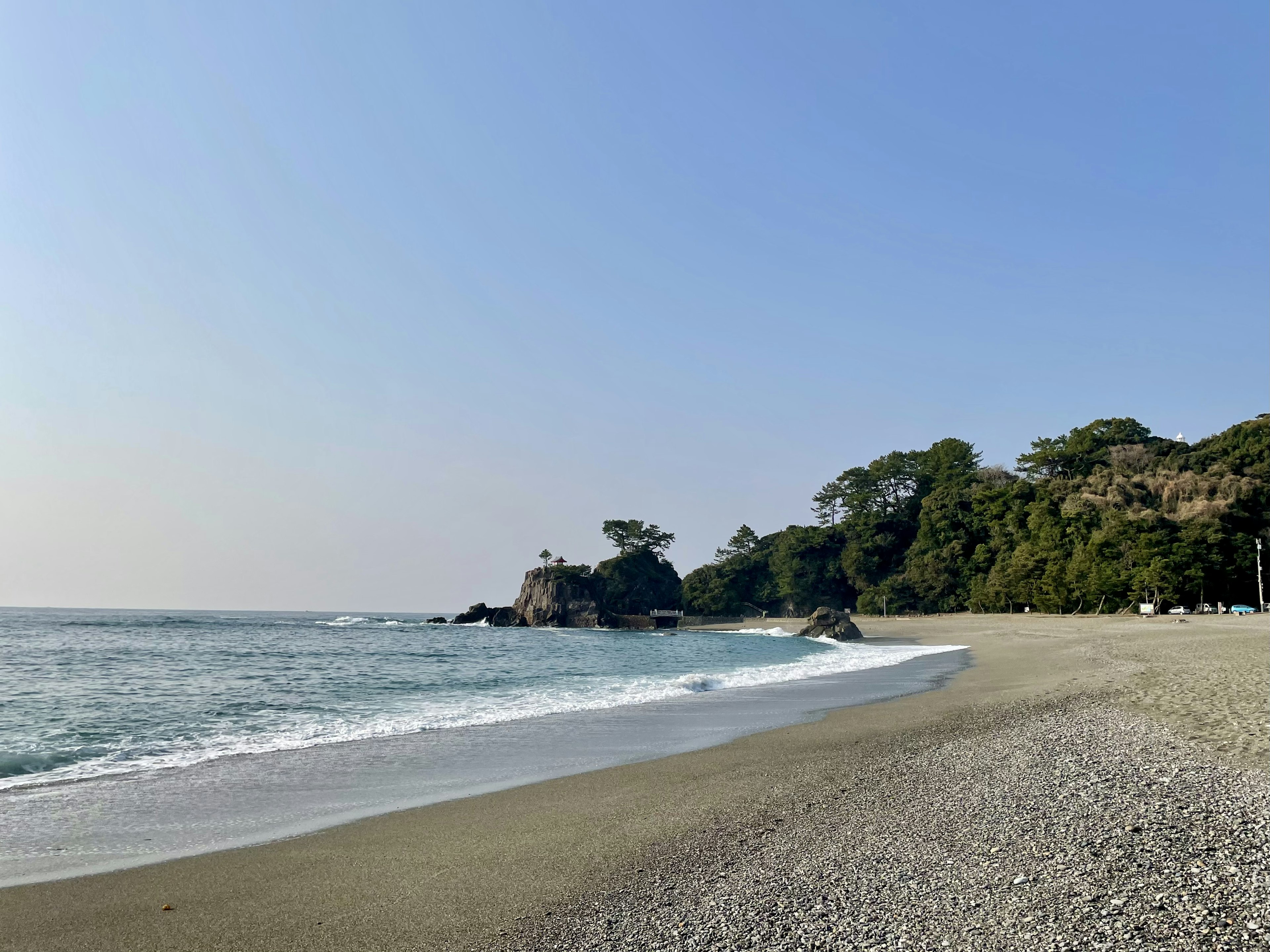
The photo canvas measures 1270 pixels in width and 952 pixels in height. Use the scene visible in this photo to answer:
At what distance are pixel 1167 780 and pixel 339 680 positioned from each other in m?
22.0

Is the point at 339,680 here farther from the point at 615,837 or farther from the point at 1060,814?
the point at 1060,814

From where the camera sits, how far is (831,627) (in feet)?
223

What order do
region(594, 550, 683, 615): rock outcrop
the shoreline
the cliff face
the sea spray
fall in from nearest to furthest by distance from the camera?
the shoreline
the sea spray
the cliff face
region(594, 550, 683, 615): rock outcrop

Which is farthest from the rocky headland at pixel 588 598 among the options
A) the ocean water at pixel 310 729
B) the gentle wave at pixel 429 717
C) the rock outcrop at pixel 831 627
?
the gentle wave at pixel 429 717

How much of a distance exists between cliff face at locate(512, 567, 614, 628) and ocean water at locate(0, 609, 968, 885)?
7982 cm

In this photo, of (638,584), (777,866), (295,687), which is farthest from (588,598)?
(777,866)

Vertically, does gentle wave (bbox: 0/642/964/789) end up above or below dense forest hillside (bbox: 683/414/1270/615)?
below

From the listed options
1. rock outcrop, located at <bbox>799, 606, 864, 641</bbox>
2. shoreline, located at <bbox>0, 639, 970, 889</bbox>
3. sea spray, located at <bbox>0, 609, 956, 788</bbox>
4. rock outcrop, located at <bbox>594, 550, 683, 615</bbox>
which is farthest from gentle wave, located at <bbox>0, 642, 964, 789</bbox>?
rock outcrop, located at <bbox>594, 550, 683, 615</bbox>

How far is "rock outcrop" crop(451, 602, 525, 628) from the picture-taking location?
120 meters

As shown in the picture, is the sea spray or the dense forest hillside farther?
the dense forest hillside

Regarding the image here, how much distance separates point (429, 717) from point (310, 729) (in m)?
2.47

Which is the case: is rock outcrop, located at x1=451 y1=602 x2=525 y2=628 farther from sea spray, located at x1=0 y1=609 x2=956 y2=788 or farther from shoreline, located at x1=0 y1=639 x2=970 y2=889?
shoreline, located at x1=0 y1=639 x2=970 y2=889

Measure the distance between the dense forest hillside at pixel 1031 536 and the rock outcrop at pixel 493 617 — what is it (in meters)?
28.9

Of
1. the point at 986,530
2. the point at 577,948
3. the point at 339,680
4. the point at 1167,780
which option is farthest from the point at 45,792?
the point at 986,530
